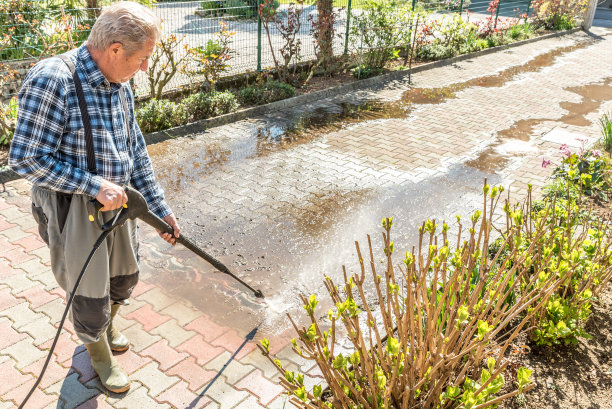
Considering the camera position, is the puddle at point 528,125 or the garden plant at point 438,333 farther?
the puddle at point 528,125

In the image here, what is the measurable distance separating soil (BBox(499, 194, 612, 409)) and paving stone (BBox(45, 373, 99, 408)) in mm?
2324

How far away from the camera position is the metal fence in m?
6.92

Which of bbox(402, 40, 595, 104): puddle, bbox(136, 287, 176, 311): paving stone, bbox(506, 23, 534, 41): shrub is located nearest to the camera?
bbox(136, 287, 176, 311): paving stone

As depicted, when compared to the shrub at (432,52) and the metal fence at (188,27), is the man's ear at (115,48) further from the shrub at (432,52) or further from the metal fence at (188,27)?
the shrub at (432,52)

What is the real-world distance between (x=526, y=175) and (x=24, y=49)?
6.74 metres

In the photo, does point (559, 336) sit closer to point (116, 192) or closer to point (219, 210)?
point (116, 192)

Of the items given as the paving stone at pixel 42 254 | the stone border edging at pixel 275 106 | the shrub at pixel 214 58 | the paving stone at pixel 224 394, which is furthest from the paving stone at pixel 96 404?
the shrub at pixel 214 58

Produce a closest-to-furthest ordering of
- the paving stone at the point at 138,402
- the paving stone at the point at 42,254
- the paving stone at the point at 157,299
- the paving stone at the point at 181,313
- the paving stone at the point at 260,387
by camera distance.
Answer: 1. the paving stone at the point at 138,402
2. the paving stone at the point at 260,387
3. the paving stone at the point at 181,313
4. the paving stone at the point at 157,299
5. the paving stone at the point at 42,254

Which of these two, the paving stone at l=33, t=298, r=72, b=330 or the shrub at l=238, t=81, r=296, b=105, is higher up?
the shrub at l=238, t=81, r=296, b=105

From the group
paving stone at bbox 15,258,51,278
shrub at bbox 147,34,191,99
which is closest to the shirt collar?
paving stone at bbox 15,258,51,278

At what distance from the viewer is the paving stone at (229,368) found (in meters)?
3.27

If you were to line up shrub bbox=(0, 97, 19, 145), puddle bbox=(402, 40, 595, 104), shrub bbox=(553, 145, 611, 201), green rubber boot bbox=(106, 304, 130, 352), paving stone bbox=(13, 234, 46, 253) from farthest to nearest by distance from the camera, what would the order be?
1. puddle bbox=(402, 40, 595, 104)
2. shrub bbox=(0, 97, 19, 145)
3. shrub bbox=(553, 145, 611, 201)
4. paving stone bbox=(13, 234, 46, 253)
5. green rubber boot bbox=(106, 304, 130, 352)

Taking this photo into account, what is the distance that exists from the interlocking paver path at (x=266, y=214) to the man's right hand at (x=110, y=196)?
4.09ft

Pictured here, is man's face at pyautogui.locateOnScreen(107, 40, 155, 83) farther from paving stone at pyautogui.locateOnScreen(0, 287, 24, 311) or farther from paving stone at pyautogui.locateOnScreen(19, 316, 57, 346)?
paving stone at pyautogui.locateOnScreen(0, 287, 24, 311)
